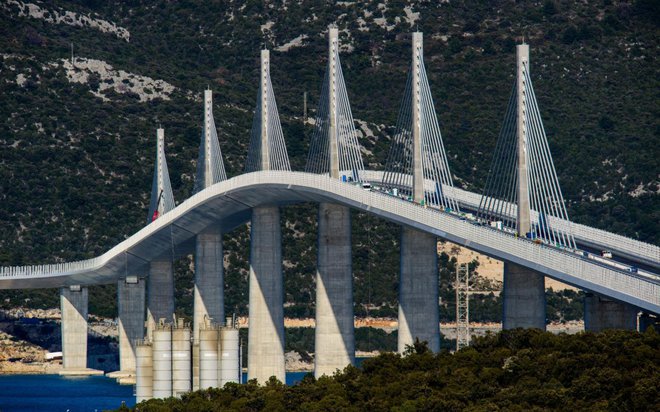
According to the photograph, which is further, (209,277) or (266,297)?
(209,277)

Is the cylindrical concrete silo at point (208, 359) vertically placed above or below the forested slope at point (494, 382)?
above

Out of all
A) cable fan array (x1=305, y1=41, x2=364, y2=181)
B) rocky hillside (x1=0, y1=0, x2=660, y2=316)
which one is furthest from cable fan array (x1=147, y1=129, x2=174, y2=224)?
cable fan array (x1=305, y1=41, x2=364, y2=181)

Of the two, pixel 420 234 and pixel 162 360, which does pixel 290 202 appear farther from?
pixel 420 234

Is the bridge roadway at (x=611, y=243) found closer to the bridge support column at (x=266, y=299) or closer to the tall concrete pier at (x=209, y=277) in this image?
the bridge support column at (x=266, y=299)

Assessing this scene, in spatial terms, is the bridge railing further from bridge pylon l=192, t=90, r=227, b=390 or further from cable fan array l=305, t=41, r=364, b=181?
bridge pylon l=192, t=90, r=227, b=390

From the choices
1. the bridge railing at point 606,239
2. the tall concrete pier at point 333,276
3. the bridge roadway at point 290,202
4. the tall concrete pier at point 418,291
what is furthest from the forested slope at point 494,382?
the tall concrete pier at point 333,276

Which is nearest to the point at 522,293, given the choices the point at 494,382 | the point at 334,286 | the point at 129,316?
the point at 494,382

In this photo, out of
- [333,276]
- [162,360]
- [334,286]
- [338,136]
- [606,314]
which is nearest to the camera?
[606,314]
